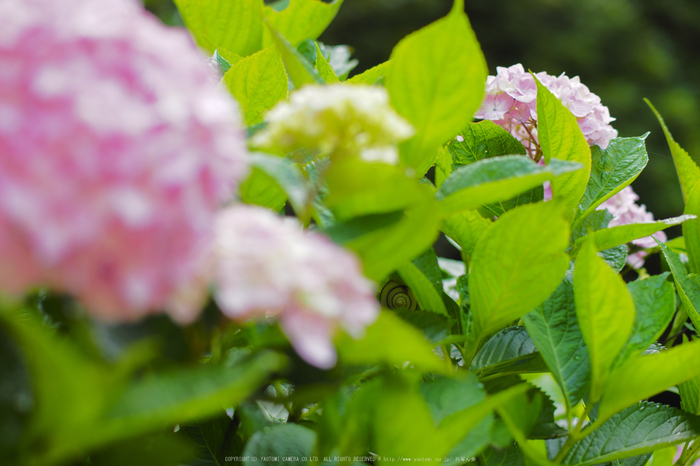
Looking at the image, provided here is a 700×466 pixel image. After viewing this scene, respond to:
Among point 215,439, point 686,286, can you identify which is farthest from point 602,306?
point 215,439

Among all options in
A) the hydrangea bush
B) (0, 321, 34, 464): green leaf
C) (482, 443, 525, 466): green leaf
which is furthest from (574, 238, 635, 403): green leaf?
(0, 321, 34, 464): green leaf

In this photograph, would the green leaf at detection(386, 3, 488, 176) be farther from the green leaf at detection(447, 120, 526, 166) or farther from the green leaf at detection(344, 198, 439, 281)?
the green leaf at detection(447, 120, 526, 166)

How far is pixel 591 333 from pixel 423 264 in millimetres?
141

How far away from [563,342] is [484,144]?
0.20 metres

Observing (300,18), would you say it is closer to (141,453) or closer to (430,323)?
(430,323)

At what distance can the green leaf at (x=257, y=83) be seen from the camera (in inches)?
19.7

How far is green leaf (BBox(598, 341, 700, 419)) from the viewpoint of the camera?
0.43 meters

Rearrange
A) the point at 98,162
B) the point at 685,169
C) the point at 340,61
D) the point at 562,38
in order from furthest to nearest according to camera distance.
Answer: the point at 562,38
the point at 340,61
the point at 685,169
the point at 98,162

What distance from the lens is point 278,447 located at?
1.22ft

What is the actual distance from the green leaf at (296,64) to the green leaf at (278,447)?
0.71 feet

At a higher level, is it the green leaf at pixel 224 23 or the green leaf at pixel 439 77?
the green leaf at pixel 439 77

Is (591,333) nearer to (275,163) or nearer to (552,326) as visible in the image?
(552,326)

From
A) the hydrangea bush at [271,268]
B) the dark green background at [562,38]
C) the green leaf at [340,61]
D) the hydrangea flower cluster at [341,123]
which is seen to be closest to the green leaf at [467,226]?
the hydrangea bush at [271,268]

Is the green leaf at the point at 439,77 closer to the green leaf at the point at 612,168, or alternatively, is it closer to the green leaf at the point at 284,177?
the green leaf at the point at 284,177
